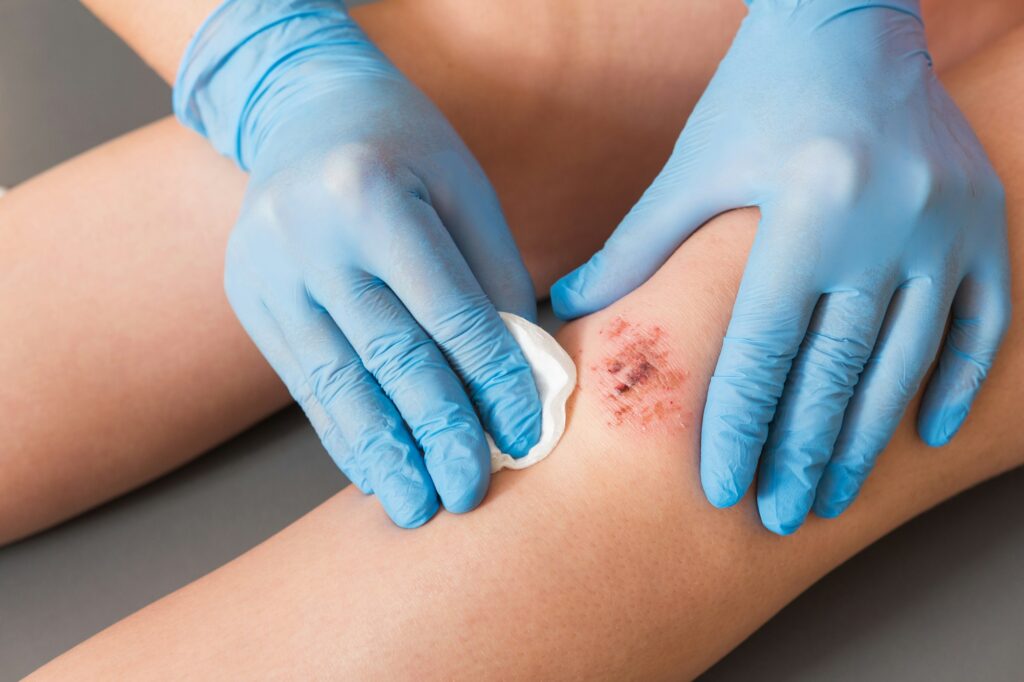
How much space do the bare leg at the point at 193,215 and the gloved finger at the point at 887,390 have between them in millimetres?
667

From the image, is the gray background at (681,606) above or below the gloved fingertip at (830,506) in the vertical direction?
below

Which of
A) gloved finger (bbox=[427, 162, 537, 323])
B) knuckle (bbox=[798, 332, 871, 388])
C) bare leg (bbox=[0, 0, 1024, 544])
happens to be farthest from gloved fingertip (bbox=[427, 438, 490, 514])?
bare leg (bbox=[0, 0, 1024, 544])

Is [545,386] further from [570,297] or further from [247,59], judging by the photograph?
[247,59]

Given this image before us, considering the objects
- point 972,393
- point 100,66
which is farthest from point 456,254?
point 100,66

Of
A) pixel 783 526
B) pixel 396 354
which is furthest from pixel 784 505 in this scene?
pixel 396 354

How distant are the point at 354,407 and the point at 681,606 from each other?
46 cm

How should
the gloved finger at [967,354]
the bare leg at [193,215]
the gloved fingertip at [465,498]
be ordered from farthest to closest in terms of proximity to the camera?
the bare leg at [193,215]
the gloved finger at [967,354]
the gloved fingertip at [465,498]

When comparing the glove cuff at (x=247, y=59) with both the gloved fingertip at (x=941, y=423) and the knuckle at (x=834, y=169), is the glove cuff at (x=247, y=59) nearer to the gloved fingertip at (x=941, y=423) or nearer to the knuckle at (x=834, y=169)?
the knuckle at (x=834, y=169)

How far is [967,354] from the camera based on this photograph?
108 cm

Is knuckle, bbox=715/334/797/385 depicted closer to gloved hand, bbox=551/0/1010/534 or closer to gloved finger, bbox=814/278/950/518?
gloved hand, bbox=551/0/1010/534

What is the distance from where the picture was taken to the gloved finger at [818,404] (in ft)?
3.23

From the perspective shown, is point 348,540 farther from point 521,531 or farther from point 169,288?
point 169,288

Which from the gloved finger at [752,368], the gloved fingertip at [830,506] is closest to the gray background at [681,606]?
the gloved fingertip at [830,506]

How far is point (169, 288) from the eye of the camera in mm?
1331
